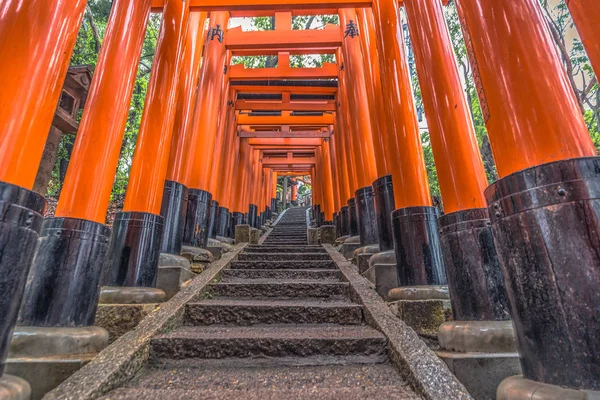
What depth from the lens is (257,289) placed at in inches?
130

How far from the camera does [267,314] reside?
2715 millimetres

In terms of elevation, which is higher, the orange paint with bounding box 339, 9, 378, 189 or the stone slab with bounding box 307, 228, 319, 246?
the orange paint with bounding box 339, 9, 378, 189

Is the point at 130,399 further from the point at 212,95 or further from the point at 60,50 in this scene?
the point at 212,95

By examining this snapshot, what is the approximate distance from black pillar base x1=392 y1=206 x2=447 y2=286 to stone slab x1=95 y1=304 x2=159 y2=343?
2177mm

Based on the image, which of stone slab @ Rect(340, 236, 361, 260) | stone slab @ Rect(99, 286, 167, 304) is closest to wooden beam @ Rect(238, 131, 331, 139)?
stone slab @ Rect(340, 236, 361, 260)

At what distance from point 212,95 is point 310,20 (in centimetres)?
899

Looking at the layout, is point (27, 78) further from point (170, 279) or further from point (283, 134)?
point (283, 134)

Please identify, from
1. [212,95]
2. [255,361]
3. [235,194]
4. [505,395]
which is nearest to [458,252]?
[505,395]

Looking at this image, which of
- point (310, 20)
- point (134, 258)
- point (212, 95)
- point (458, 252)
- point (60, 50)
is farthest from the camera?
point (310, 20)

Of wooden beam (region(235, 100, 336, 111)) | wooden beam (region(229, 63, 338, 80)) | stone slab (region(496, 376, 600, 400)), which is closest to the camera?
stone slab (region(496, 376, 600, 400))

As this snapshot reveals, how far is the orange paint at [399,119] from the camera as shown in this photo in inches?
119

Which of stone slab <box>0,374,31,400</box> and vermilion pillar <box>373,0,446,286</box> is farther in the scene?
vermilion pillar <box>373,0,446,286</box>

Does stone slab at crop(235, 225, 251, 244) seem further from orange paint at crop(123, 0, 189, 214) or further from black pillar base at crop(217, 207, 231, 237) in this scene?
orange paint at crop(123, 0, 189, 214)

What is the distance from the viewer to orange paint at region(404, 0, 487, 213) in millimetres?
2213
